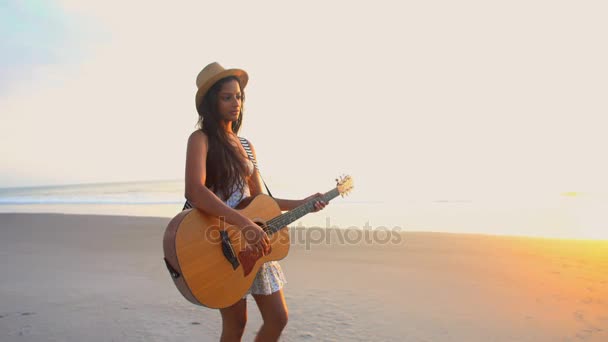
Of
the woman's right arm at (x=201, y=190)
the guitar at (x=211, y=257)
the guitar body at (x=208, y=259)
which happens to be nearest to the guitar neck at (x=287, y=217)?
the guitar at (x=211, y=257)

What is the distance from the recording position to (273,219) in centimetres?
234

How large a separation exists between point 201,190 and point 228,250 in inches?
14.3

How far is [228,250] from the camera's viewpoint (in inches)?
81.5

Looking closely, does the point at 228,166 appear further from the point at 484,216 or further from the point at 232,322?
the point at 484,216

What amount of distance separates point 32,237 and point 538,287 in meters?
10.4

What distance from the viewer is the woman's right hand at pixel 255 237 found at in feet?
6.48

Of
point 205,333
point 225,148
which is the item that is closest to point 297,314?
point 205,333

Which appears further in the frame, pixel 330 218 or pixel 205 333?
pixel 330 218

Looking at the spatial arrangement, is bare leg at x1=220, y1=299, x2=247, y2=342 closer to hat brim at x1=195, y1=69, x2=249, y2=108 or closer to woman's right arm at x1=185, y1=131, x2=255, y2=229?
woman's right arm at x1=185, y1=131, x2=255, y2=229

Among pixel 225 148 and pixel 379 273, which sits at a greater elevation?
pixel 225 148

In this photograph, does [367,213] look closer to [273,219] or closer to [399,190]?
[399,190]

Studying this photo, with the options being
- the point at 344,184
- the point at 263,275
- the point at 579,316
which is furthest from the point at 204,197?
the point at 579,316
